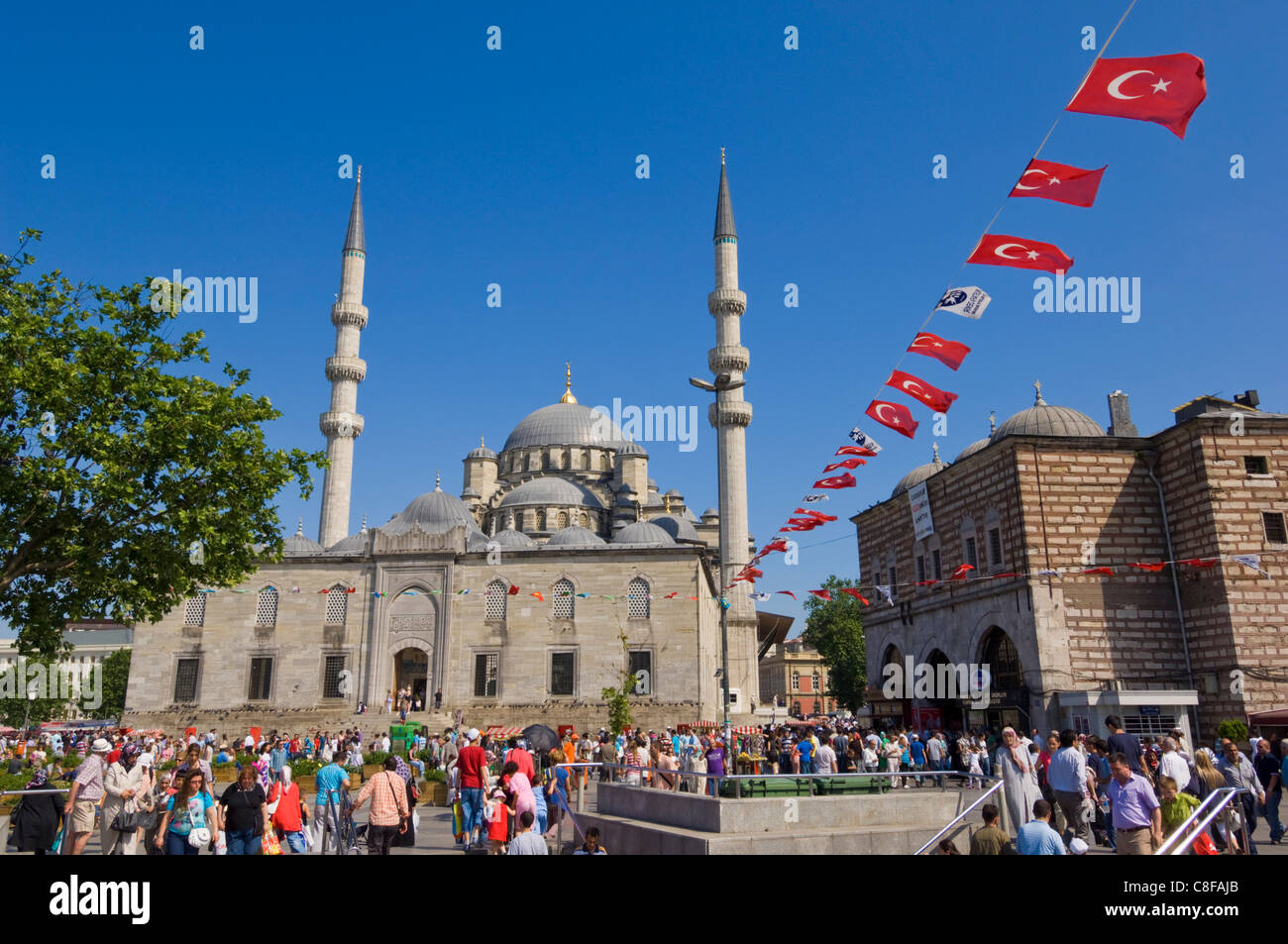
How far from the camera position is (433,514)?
39.0m

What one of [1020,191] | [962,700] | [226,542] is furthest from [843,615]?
[1020,191]

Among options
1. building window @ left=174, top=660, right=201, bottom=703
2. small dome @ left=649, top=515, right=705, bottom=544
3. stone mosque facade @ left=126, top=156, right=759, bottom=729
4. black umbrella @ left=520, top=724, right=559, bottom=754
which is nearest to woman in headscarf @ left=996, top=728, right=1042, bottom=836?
black umbrella @ left=520, top=724, right=559, bottom=754

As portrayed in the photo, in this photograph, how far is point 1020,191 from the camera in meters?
9.13

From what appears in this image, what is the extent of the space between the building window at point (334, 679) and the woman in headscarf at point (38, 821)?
2647 centimetres

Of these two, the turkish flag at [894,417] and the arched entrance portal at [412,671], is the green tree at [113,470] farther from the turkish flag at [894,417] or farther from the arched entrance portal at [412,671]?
the arched entrance portal at [412,671]

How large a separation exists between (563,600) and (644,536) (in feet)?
17.4

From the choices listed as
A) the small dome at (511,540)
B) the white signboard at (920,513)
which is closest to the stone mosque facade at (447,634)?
the small dome at (511,540)

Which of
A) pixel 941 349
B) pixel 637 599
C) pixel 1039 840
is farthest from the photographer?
pixel 637 599

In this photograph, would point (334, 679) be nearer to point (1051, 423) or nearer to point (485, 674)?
point (485, 674)

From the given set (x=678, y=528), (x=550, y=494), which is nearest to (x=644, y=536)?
(x=678, y=528)
